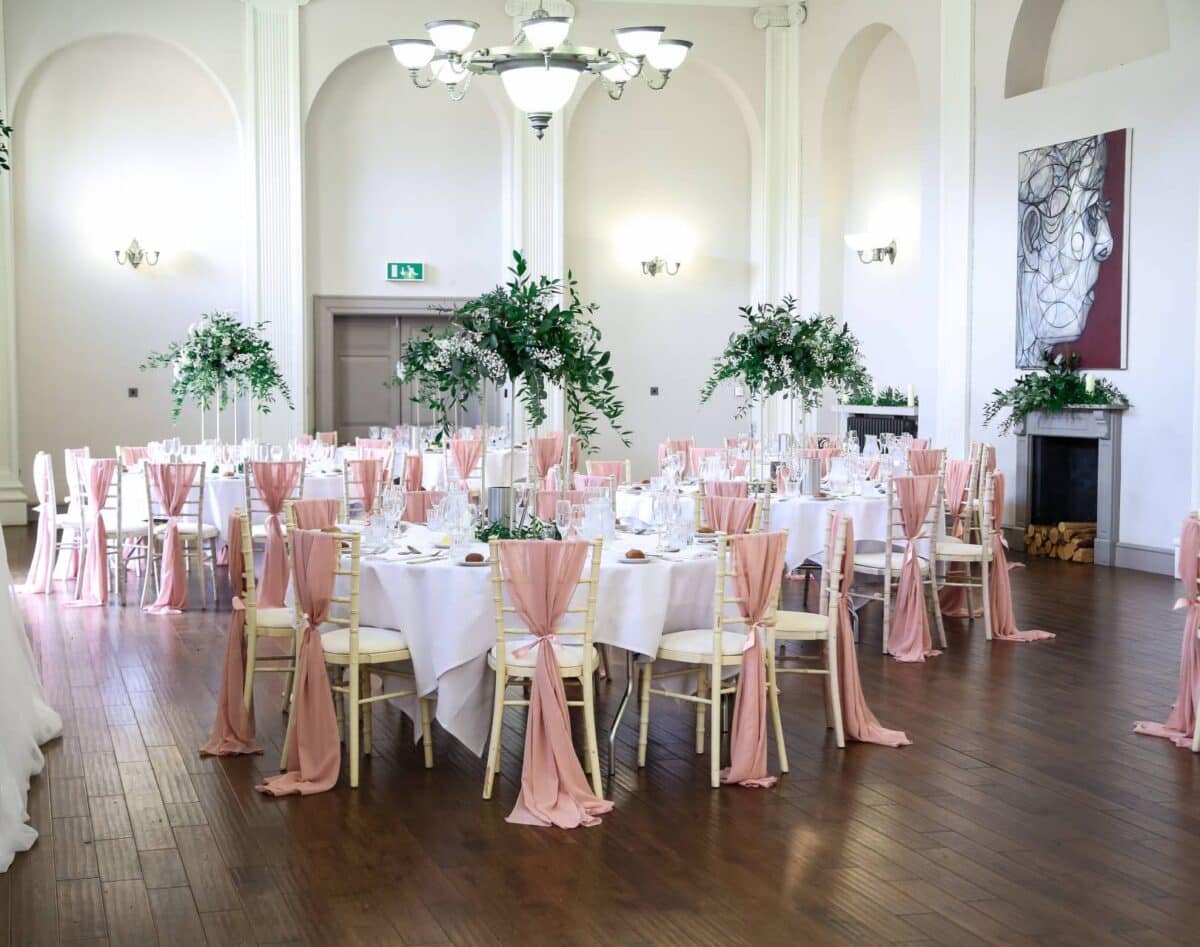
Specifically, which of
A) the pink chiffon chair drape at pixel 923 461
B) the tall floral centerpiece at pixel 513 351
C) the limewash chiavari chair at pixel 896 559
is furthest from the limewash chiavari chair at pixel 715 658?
the pink chiffon chair drape at pixel 923 461

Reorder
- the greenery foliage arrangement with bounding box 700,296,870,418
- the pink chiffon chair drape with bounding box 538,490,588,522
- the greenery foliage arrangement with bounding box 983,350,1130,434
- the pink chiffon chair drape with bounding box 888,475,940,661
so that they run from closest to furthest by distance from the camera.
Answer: the pink chiffon chair drape with bounding box 538,490,588,522, the pink chiffon chair drape with bounding box 888,475,940,661, the greenery foliage arrangement with bounding box 700,296,870,418, the greenery foliage arrangement with bounding box 983,350,1130,434

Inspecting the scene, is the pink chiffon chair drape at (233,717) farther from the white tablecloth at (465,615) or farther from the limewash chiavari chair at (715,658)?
the limewash chiavari chair at (715,658)

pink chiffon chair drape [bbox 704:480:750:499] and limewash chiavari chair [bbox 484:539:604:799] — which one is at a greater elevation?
pink chiffon chair drape [bbox 704:480:750:499]

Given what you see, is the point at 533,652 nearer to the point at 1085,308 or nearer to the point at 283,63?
the point at 1085,308

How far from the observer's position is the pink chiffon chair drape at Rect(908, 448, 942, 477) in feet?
31.9

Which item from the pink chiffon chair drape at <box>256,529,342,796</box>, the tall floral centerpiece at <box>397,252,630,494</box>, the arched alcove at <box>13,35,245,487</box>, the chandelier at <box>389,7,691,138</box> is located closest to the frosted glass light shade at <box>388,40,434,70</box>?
the chandelier at <box>389,7,691,138</box>

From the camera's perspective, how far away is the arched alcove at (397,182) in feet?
50.2

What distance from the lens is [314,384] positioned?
1542cm

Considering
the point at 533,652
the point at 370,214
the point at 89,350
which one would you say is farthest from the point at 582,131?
the point at 533,652

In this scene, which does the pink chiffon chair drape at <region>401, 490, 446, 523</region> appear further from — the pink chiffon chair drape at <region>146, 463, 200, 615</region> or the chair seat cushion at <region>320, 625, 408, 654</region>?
the pink chiffon chair drape at <region>146, 463, 200, 615</region>

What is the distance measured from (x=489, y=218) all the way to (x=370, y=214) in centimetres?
136

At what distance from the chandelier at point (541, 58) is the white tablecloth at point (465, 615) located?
155 inches

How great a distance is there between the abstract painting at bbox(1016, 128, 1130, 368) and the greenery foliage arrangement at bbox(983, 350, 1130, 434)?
11 cm

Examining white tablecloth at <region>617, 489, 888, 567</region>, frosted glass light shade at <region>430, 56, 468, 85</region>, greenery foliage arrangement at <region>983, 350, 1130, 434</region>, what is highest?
frosted glass light shade at <region>430, 56, 468, 85</region>
